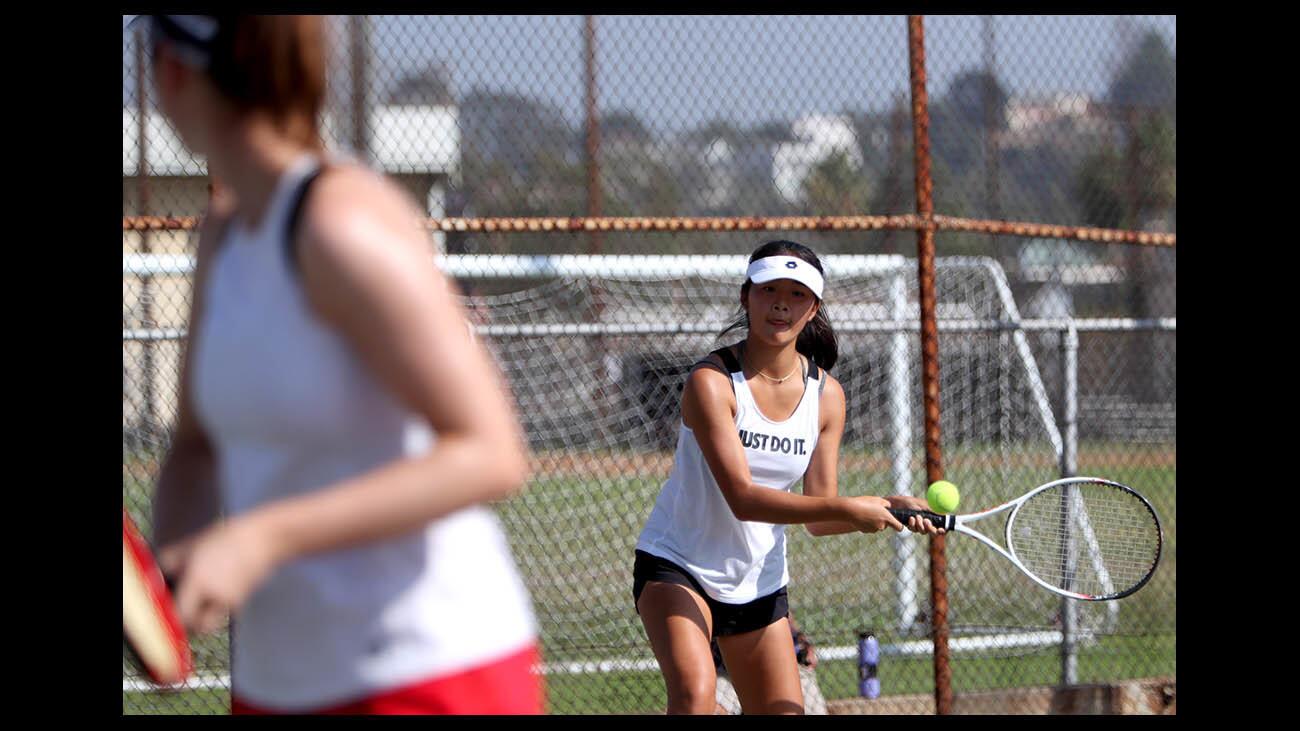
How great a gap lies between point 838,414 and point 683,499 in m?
0.61

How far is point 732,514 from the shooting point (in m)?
4.61

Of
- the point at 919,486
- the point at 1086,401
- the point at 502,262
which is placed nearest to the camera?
the point at 502,262

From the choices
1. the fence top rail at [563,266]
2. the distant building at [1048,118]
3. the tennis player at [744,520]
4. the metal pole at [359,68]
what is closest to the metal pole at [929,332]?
the fence top rail at [563,266]

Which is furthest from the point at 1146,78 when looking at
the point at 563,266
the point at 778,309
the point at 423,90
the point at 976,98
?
the point at 778,309

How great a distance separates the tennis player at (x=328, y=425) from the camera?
1.68 metres

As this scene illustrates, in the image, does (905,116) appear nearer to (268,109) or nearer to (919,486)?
(919,486)

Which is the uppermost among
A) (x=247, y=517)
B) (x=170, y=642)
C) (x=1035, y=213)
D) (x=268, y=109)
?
A: (x=1035, y=213)

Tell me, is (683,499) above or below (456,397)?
below

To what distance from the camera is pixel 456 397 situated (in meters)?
1.70

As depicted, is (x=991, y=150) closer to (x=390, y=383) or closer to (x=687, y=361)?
(x=687, y=361)

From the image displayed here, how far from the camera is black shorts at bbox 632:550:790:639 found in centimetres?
457

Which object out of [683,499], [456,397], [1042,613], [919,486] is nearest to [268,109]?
[456,397]

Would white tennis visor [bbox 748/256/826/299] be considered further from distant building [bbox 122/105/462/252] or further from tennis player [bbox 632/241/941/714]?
distant building [bbox 122/105/462/252]

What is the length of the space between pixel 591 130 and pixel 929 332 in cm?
525
